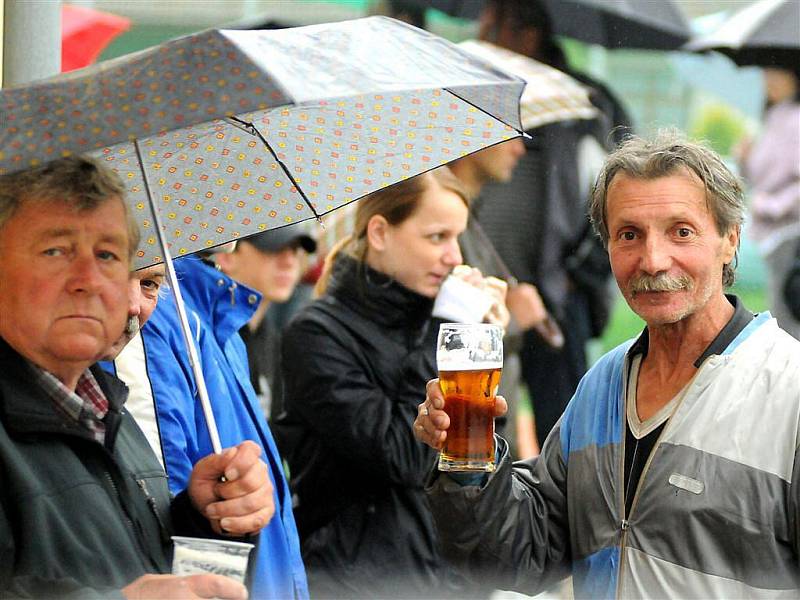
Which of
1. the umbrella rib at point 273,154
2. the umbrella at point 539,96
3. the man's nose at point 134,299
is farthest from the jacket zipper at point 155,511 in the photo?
the umbrella at point 539,96

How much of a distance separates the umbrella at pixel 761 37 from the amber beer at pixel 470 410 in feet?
16.2

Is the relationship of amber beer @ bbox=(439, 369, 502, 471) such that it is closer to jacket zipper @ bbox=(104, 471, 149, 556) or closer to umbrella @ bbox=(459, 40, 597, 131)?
jacket zipper @ bbox=(104, 471, 149, 556)

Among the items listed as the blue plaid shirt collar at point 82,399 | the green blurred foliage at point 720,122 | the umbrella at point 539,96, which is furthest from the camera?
the green blurred foliage at point 720,122

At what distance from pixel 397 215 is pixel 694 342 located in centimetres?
179

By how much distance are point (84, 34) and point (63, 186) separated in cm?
482

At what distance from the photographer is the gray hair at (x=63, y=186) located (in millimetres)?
2473

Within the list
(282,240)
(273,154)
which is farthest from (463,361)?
(282,240)

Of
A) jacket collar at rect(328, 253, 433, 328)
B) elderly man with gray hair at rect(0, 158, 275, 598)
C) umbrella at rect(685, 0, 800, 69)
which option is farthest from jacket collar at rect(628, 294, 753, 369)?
umbrella at rect(685, 0, 800, 69)

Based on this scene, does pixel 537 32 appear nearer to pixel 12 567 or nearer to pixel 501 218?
pixel 501 218

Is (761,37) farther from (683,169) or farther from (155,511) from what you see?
(155,511)

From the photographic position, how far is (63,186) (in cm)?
250

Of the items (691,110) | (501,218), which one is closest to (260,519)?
(501,218)

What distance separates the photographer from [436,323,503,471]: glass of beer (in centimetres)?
287

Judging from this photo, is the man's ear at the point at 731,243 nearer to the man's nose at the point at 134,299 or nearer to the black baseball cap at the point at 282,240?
the man's nose at the point at 134,299
